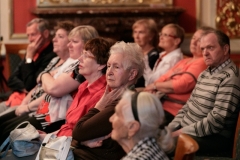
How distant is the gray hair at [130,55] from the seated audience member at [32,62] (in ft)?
5.77

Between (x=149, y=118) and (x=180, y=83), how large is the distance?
2053mm

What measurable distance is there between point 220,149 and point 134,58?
2.94 ft

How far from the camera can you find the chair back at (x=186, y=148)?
1.92m

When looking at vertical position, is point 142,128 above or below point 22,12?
below

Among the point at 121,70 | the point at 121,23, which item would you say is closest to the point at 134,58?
the point at 121,70

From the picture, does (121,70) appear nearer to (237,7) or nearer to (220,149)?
(220,149)

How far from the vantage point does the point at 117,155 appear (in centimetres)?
261

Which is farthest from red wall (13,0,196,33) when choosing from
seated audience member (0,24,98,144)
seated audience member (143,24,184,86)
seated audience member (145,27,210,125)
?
seated audience member (0,24,98,144)

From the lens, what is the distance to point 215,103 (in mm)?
3133

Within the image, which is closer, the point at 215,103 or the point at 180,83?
the point at 215,103

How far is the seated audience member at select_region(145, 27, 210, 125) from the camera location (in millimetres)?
3932

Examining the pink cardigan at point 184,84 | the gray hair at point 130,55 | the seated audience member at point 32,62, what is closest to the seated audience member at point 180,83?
the pink cardigan at point 184,84

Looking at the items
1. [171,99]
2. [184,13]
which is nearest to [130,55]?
[171,99]

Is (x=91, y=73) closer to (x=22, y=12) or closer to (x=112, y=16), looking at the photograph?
(x=112, y=16)
